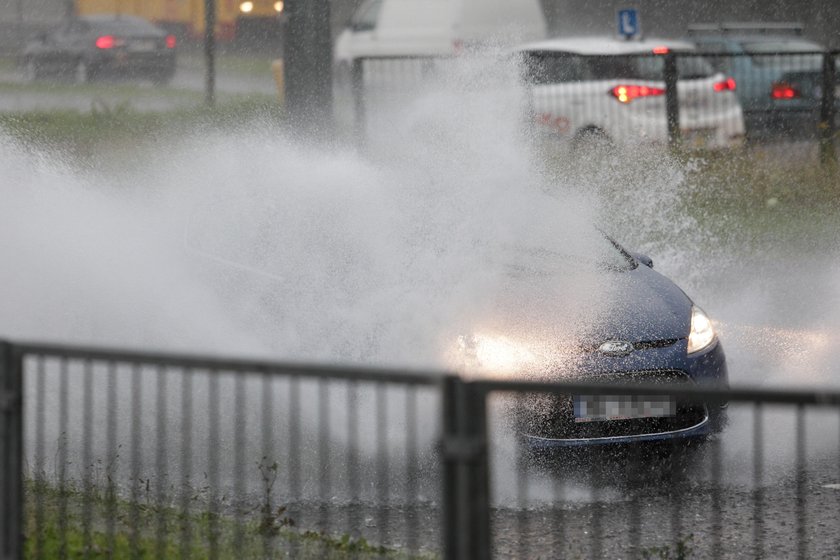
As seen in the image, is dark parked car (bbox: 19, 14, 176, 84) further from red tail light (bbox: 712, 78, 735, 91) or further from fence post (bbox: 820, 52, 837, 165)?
fence post (bbox: 820, 52, 837, 165)

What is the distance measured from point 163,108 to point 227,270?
42.7 feet

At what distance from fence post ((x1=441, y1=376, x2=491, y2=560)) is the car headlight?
3.65 metres

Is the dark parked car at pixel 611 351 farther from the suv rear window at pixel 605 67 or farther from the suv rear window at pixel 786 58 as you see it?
the suv rear window at pixel 786 58

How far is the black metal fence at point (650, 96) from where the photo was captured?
1673 centimetres

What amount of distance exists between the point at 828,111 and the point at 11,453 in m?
14.0

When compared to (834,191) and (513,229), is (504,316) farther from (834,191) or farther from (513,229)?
(834,191)

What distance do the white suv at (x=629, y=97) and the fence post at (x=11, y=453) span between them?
12.4 metres

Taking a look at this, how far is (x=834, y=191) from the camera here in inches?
643

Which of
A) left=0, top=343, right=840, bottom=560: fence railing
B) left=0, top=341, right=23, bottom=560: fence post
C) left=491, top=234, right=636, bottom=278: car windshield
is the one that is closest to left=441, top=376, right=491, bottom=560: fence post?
left=0, top=343, right=840, bottom=560: fence railing

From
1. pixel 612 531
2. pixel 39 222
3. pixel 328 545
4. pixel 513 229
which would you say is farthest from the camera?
pixel 39 222

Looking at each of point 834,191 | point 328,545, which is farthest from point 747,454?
point 834,191

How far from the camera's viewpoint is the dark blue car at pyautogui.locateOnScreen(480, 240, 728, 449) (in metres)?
6.62

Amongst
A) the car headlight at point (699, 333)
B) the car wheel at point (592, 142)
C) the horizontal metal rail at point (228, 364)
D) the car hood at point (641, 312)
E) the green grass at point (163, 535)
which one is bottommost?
the green grass at point (163, 535)

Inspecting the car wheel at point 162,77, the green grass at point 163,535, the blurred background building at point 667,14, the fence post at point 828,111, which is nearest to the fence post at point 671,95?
the fence post at point 828,111
